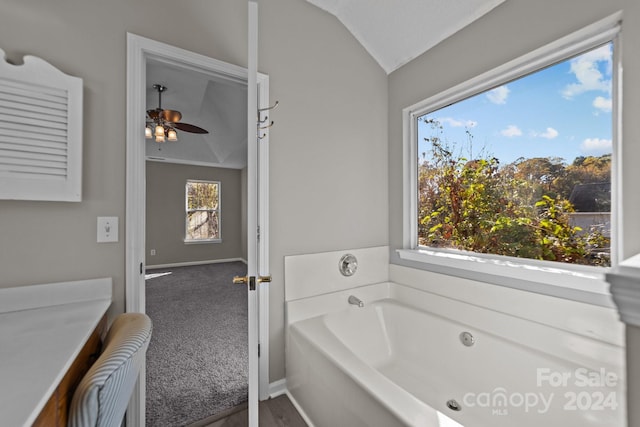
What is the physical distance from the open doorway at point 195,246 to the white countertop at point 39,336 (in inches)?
35.5

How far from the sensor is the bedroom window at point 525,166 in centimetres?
131

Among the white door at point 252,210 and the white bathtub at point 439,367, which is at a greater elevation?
the white door at point 252,210

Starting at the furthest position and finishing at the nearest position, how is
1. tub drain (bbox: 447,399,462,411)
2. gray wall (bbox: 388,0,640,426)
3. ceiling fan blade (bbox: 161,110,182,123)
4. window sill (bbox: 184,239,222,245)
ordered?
window sill (bbox: 184,239,222,245) → ceiling fan blade (bbox: 161,110,182,123) → tub drain (bbox: 447,399,462,411) → gray wall (bbox: 388,0,640,426)

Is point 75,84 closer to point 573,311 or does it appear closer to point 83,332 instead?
point 83,332

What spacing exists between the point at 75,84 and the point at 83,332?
1030mm

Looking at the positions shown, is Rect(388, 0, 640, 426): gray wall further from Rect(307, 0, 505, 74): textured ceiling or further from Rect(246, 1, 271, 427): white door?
Rect(246, 1, 271, 427): white door

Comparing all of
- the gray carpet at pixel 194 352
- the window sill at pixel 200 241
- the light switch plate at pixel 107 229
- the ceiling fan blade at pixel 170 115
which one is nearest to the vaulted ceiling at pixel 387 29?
the ceiling fan blade at pixel 170 115

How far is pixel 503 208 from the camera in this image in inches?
66.3

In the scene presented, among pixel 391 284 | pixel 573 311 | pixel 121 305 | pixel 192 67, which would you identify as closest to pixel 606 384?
pixel 573 311

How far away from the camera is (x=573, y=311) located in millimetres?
1309

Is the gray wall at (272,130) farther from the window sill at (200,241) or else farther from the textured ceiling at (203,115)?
the window sill at (200,241)

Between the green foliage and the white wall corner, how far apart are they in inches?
52.4

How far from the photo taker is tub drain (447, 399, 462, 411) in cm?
151

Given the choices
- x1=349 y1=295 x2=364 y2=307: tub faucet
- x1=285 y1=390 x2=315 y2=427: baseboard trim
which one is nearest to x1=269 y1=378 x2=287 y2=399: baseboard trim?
x1=285 y1=390 x2=315 y2=427: baseboard trim
